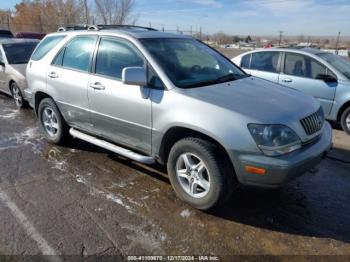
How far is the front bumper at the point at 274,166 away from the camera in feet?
9.47

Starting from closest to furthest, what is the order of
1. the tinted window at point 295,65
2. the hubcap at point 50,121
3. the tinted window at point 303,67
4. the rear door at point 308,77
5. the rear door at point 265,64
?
the hubcap at point 50,121, the rear door at point 308,77, the tinted window at point 303,67, the tinted window at point 295,65, the rear door at point 265,64

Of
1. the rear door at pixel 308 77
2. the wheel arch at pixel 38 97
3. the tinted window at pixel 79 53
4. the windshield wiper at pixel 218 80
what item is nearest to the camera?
the windshield wiper at pixel 218 80

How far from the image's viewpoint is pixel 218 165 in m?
3.13

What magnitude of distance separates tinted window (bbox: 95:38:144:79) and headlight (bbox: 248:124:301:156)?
158 cm

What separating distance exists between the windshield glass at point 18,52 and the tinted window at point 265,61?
552 centimetres

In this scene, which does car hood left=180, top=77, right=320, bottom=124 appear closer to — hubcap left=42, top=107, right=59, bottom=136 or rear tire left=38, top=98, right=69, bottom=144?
rear tire left=38, top=98, right=69, bottom=144

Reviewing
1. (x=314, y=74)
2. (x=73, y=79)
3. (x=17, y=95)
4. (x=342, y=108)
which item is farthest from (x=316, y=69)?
(x=17, y=95)

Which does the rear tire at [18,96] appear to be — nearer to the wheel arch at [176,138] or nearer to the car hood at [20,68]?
the car hood at [20,68]

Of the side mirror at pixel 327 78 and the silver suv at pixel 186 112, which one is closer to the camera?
the silver suv at pixel 186 112

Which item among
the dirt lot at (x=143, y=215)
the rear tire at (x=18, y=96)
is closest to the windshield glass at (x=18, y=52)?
the rear tire at (x=18, y=96)

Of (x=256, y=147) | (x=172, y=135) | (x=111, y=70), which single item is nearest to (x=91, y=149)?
(x=111, y=70)

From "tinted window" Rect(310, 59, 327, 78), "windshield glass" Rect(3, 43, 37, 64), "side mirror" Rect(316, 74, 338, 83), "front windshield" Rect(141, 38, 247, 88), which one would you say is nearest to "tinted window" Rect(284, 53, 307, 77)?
"tinted window" Rect(310, 59, 327, 78)

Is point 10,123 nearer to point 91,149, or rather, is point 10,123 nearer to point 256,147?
point 91,149

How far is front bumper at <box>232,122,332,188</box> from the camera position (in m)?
2.89
